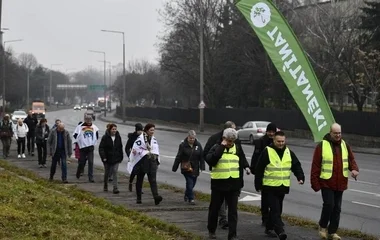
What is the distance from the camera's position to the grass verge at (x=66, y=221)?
900 centimetres

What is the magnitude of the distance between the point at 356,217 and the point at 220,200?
3925mm

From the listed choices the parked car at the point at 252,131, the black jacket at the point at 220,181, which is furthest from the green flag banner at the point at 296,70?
the parked car at the point at 252,131

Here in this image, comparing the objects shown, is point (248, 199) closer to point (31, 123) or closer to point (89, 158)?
point (89, 158)

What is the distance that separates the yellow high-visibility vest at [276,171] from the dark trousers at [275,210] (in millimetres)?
163

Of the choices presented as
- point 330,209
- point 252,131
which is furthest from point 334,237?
point 252,131

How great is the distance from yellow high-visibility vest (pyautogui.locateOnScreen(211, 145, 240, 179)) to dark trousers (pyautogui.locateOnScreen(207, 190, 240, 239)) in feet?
0.79

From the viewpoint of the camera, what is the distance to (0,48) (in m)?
55.8

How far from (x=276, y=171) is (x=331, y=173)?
80cm

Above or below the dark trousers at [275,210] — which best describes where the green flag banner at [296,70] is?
above

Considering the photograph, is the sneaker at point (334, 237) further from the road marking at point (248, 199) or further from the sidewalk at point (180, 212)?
the road marking at point (248, 199)

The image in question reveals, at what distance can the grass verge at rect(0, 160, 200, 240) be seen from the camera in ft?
29.5

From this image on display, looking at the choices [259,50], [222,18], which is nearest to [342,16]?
[259,50]

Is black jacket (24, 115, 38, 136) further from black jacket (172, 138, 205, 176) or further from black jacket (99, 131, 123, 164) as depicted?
black jacket (172, 138, 205, 176)

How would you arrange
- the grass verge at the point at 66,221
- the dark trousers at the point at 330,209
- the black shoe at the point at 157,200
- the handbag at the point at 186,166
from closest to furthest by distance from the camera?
the grass verge at the point at 66,221, the dark trousers at the point at 330,209, the handbag at the point at 186,166, the black shoe at the point at 157,200
